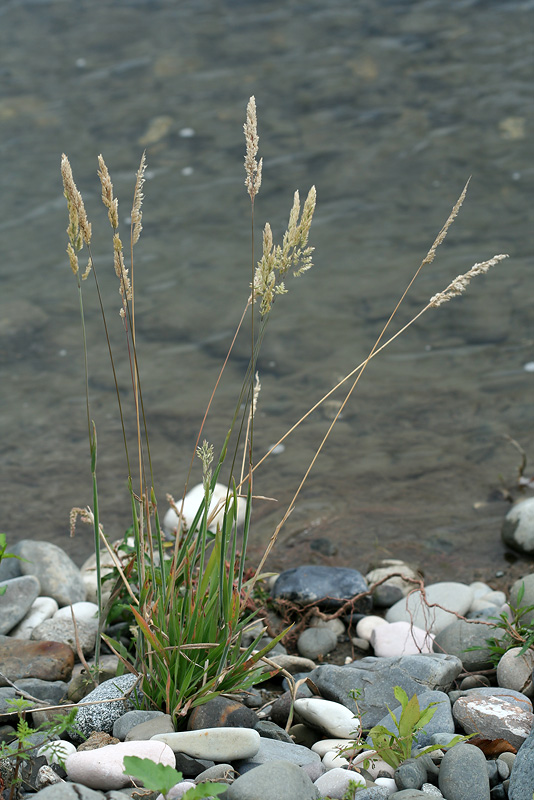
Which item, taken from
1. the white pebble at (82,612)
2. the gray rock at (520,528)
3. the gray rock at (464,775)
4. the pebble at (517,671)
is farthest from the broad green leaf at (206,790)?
the gray rock at (520,528)

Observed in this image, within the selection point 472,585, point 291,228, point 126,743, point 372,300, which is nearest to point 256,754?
point 126,743

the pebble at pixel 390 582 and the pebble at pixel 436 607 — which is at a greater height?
the pebble at pixel 436 607

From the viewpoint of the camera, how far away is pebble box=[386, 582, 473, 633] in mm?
2926

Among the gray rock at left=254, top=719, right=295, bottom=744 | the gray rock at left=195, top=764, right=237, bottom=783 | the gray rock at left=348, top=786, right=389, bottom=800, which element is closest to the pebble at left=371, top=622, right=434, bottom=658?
the gray rock at left=254, top=719, right=295, bottom=744

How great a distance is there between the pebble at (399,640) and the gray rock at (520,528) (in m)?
0.83

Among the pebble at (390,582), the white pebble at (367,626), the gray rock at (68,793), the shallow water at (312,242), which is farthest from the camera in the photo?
the shallow water at (312,242)

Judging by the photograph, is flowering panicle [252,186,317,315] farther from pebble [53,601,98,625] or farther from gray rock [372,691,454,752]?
pebble [53,601,98,625]

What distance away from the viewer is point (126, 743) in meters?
1.85

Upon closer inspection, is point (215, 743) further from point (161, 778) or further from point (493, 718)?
point (493, 718)

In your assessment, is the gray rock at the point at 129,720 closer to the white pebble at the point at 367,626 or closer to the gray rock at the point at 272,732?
the gray rock at the point at 272,732

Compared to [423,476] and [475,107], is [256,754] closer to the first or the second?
[423,476]

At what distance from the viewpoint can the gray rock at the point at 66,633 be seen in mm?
2717

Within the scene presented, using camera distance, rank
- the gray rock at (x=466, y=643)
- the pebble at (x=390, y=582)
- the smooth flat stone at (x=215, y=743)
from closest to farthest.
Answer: the smooth flat stone at (x=215, y=743) → the gray rock at (x=466, y=643) → the pebble at (x=390, y=582)

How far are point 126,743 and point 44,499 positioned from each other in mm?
2547
